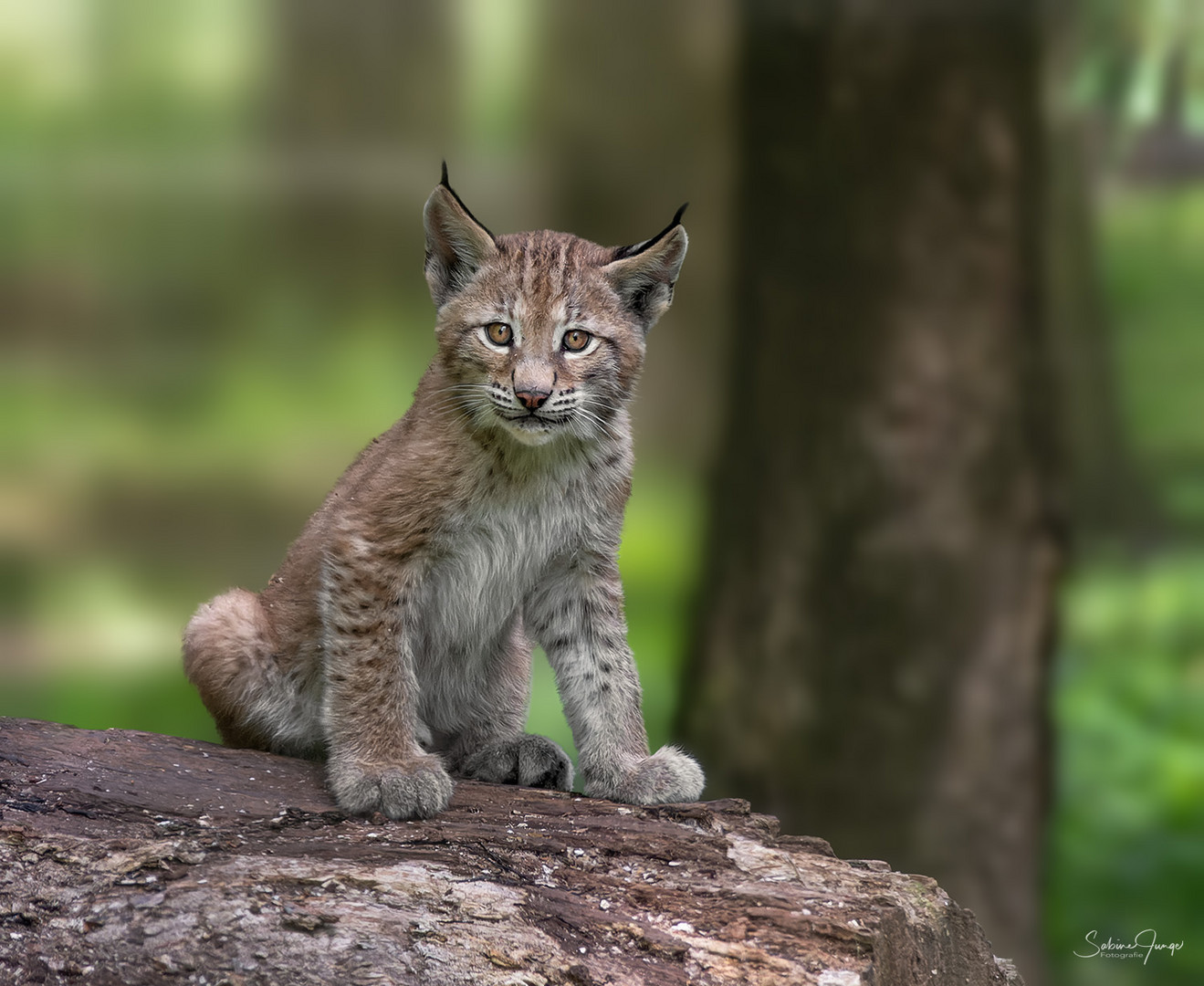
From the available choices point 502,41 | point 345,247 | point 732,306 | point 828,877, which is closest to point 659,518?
point 732,306

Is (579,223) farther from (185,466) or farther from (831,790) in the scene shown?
(831,790)

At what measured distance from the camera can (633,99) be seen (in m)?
6.10

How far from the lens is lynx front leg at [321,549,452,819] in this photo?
3523 mm

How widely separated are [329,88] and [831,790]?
4050mm

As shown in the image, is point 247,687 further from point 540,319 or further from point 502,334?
point 540,319

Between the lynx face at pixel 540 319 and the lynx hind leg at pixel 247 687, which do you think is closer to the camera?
the lynx face at pixel 540 319

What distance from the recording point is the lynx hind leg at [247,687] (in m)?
3.92

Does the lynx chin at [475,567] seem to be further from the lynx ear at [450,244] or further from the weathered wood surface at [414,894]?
the weathered wood surface at [414,894]

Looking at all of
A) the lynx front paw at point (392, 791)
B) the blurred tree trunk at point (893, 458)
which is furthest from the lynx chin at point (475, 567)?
the blurred tree trunk at point (893, 458)

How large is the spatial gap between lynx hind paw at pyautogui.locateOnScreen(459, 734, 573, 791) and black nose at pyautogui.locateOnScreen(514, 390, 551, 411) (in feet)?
3.83

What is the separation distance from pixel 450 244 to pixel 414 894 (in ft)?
6.01

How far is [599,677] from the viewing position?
3863 millimetres

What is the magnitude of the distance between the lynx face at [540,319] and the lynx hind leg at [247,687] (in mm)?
1003

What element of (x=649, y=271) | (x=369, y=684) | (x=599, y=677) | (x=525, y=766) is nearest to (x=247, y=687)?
(x=369, y=684)
